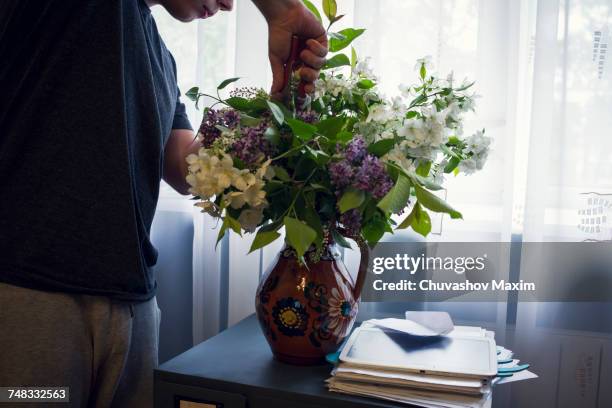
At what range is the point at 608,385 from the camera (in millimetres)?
1180

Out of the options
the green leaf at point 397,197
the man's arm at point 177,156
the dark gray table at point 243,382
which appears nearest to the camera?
the green leaf at point 397,197

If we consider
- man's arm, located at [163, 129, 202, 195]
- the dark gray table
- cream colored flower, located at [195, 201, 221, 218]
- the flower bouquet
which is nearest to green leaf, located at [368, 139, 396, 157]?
the flower bouquet

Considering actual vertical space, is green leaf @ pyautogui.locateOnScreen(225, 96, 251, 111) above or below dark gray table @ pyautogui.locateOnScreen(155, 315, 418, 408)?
above

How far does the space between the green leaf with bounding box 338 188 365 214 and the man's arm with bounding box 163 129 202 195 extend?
44cm

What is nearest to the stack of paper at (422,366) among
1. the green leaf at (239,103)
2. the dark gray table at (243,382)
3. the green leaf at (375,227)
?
the dark gray table at (243,382)

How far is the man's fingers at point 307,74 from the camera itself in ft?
2.55

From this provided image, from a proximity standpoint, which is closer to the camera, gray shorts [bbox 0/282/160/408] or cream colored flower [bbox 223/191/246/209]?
cream colored flower [bbox 223/191/246/209]

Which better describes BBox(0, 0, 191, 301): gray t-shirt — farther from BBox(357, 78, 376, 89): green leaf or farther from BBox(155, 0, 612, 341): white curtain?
BBox(155, 0, 612, 341): white curtain

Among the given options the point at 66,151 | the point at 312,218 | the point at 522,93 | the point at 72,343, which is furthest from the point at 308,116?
the point at 522,93

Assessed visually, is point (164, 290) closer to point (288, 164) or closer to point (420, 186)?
point (288, 164)

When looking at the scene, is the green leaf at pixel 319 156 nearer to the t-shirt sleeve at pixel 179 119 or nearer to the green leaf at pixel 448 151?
the green leaf at pixel 448 151

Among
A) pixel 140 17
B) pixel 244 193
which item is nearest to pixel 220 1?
pixel 140 17

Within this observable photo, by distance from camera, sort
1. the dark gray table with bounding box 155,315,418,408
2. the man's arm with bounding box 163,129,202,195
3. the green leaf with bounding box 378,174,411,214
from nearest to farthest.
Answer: the green leaf with bounding box 378,174,411,214, the dark gray table with bounding box 155,315,418,408, the man's arm with bounding box 163,129,202,195

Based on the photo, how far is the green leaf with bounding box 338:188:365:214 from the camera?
0.69m
